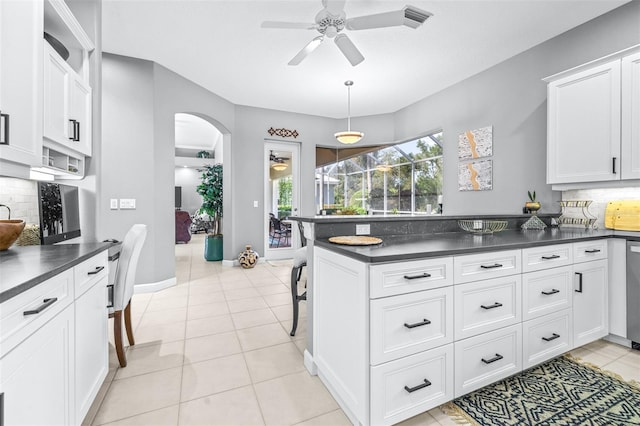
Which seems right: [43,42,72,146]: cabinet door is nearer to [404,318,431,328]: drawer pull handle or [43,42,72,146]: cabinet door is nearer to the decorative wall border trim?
[404,318,431,328]: drawer pull handle

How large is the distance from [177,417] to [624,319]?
3316mm

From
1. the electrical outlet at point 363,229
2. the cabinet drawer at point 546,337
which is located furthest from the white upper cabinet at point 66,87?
the cabinet drawer at point 546,337

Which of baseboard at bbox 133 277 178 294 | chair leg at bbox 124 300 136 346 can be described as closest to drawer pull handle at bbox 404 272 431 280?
chair leg at bbox 124 300 136 346

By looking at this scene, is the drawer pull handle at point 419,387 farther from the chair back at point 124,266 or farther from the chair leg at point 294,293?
the chair back at point 124,266

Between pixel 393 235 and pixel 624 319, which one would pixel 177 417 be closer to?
pixel 393 235

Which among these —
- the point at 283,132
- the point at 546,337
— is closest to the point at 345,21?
the point at 546,337

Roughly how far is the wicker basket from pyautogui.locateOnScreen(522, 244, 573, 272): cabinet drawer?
0.50 metres

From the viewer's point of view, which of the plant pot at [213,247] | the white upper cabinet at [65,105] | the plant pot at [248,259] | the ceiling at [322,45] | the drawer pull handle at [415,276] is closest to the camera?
the drawer pull handle at [415,276]

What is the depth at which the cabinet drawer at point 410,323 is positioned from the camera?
1410 millimetres

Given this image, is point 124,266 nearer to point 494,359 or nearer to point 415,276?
point 415,276

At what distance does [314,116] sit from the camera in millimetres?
6234

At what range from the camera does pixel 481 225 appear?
2.45 meters

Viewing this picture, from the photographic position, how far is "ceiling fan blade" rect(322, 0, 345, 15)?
242cm

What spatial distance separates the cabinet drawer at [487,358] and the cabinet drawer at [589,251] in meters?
Result: 0.84
